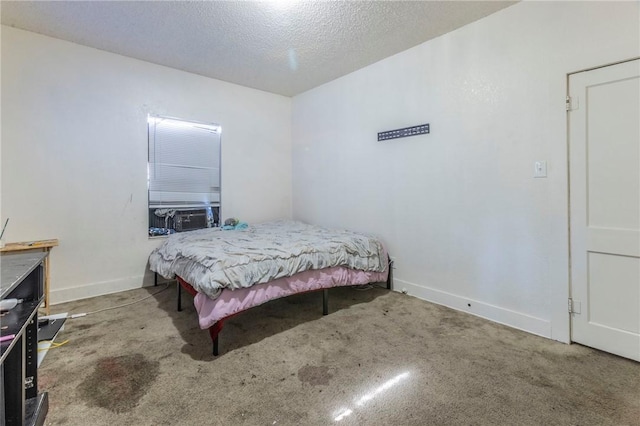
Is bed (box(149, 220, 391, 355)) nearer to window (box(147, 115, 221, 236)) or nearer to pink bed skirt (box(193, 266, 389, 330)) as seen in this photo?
pink bed skirt (box(193, 266, 389, 330))

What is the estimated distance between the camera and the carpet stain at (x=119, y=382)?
1.54 metres

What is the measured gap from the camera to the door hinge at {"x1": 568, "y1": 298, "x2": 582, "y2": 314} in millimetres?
2123

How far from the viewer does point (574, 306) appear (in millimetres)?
2143

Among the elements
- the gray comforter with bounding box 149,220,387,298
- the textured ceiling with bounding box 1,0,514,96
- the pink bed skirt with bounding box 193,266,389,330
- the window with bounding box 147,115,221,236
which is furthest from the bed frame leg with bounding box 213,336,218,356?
the textured ceiling with bounding box 1,0,514,96

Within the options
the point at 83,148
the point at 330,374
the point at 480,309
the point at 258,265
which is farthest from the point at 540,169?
the point at 83,148

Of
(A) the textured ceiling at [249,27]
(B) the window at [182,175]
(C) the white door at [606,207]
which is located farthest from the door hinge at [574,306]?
(B) the window at [182,175]

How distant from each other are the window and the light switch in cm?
347

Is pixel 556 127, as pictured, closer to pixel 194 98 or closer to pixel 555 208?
pixel 555 208

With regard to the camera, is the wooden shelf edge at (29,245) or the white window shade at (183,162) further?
the white window shade at (183,162)

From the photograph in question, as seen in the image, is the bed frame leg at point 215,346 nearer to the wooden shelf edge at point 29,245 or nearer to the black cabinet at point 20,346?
the black cabinet at point 20,346

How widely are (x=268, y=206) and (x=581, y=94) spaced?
11.9 feet

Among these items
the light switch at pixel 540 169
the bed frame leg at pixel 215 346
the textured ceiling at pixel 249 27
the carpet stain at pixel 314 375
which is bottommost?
the carpet stain at pixel 314 375

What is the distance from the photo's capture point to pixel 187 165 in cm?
373

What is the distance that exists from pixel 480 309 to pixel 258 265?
1.99 m
